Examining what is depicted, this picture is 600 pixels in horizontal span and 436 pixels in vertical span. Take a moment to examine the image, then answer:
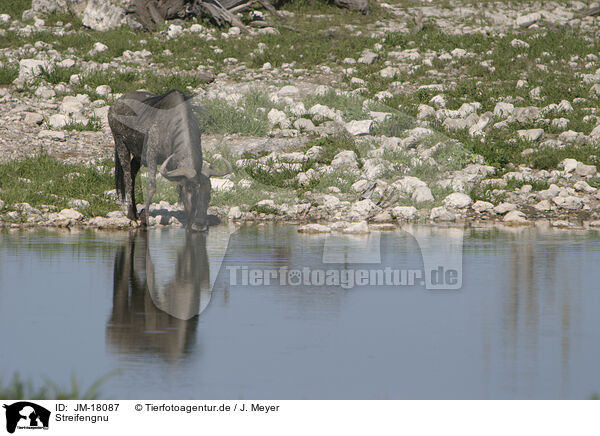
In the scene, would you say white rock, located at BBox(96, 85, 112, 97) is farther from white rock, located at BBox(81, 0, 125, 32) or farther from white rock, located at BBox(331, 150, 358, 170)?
white rock, located at BBox(331, 150, 358, 170)

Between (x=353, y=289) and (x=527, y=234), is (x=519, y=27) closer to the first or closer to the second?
(x=527, y=234)

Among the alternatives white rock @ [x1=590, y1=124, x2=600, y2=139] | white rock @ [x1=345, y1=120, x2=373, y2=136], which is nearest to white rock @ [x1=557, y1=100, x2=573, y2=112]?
white rock @ [x1=590, y1=124, x2=600, y2=139]

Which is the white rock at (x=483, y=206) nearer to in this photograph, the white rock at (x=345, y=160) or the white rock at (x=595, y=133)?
the white rock at (x=345, y=160)

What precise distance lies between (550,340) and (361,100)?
13.1 m

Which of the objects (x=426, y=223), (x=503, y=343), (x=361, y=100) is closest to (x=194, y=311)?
(x=503, y=343)

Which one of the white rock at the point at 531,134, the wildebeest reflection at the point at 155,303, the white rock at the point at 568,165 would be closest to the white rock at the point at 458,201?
the white rock at the point at 568,165

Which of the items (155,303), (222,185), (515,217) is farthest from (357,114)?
(155,303)

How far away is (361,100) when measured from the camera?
18.8 m

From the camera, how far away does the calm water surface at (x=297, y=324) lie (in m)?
5.12

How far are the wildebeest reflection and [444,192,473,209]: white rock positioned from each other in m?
5.08

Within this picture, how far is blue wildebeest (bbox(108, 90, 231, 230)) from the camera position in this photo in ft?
38.7

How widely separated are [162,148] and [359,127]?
17.7 ft

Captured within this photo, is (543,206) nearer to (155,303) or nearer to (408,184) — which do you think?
(408,184)

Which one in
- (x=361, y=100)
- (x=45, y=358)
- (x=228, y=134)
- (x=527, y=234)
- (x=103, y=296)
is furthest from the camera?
(x=361, y=100)
